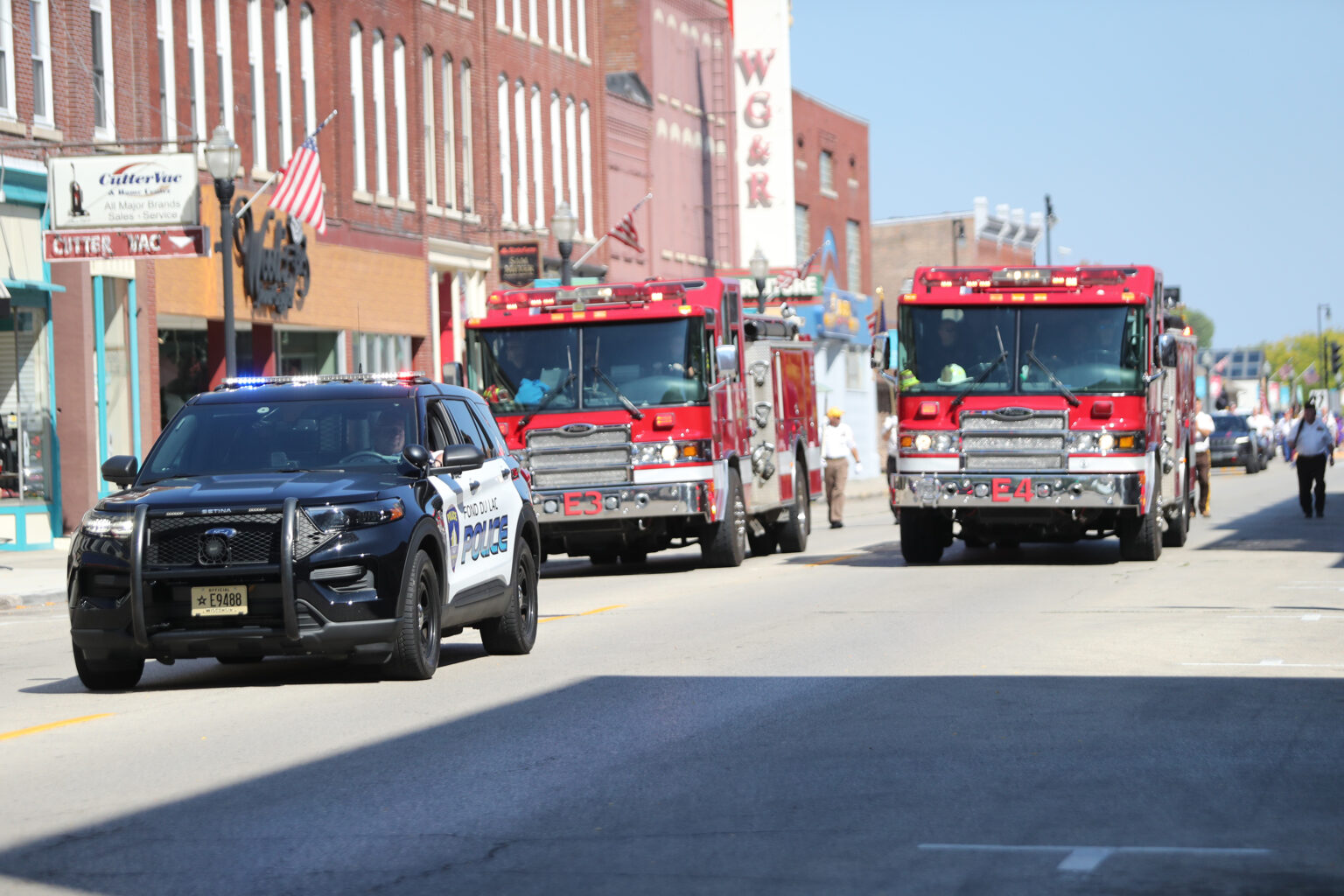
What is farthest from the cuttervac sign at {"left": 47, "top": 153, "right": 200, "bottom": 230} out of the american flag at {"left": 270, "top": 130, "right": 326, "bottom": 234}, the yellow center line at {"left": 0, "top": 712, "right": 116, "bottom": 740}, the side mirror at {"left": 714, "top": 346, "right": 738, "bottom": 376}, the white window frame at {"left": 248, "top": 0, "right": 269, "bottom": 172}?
the yellow center line at {"left": 0, "top": 712, "right": 116, "bottom": 740}

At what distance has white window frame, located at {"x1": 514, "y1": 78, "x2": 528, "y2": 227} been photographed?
43.9 metres

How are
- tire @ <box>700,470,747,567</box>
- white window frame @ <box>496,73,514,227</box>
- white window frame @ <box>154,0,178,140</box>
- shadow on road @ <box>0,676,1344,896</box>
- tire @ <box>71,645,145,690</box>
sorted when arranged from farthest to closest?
1. white window frame @ <box>496,73,514,227</box>
2. white window frame @ <box>154,0,178,140</box>
3. tire @ <box>700,470,747,567</box>
4. tire @ <box>71,645,145,690</box>
5. shadow on road @ <box>0,676,1344,896</box>

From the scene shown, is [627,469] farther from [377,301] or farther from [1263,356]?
[1263,356]

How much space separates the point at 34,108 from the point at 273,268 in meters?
5.89

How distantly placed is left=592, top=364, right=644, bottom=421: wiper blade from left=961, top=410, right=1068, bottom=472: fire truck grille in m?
3.41

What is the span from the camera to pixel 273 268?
109ft

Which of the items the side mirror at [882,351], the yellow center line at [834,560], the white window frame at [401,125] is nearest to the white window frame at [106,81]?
the white window frame at [401,125]

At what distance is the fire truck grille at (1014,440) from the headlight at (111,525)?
462 inches

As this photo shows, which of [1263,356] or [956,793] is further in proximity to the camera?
[1263,356]

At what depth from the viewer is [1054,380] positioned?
21.2 metres

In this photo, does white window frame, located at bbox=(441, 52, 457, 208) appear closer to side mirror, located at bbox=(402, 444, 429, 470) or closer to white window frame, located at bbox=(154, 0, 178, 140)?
white window frame, located at bbox=(154, 0, 178, 140)

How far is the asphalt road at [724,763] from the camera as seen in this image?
6.90 m

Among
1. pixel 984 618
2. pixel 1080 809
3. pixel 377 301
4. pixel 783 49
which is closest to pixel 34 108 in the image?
pixel 377 301

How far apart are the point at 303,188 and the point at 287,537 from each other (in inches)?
815
